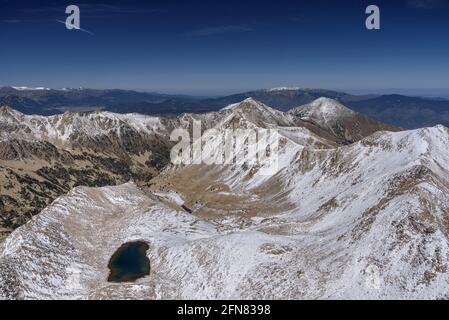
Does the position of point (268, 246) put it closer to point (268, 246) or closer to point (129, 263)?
point (268, 246)

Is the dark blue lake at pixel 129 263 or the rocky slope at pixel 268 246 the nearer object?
the rocky slope at pixel 268 246

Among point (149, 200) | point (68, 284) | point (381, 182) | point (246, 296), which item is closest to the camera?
point (246, 296)

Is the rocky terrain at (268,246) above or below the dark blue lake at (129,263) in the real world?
above

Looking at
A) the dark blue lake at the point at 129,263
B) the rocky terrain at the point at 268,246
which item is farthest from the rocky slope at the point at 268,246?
the dark blue lake at the point at 129,263

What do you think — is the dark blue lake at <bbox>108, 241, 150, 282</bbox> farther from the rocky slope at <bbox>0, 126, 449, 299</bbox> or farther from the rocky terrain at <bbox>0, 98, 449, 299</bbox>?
the rocky slope at <bbox>0, 126, 449, 299</bbox>

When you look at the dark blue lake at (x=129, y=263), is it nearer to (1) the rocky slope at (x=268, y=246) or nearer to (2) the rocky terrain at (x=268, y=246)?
(2) the rocky terrain at (x=268, y=246)

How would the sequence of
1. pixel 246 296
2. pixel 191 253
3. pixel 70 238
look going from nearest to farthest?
1. pixel 246 296
2. pixel 191 253
3. pixel 70 238

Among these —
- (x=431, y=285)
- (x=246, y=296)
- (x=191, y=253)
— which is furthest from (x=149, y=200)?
(x=431, y=285)
